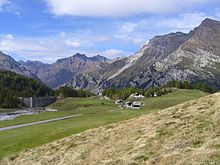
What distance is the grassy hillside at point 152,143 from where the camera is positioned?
941 inches

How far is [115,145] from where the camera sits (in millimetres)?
30562

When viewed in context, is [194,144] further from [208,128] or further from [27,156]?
[27,156]

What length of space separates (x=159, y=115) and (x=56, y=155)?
10570 millimetres

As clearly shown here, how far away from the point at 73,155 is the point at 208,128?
35.0ft

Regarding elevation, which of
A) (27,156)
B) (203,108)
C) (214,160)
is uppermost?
(203,108)

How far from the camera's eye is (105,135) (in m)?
35.4

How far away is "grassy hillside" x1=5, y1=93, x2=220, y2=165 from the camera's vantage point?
78.4 feet

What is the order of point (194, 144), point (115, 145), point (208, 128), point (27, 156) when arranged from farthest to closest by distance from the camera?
point (27, 156) → point (115, 145) → point (208, 128) → point (194, 144)

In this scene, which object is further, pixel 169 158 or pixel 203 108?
pixel 203 108

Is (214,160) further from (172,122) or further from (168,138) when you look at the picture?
(172,122)

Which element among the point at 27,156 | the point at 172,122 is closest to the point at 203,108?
the point at 172,122

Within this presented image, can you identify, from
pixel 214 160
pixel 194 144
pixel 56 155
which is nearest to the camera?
pixel 214 160

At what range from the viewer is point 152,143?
90.9ft

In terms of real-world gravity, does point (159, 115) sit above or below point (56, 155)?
above
